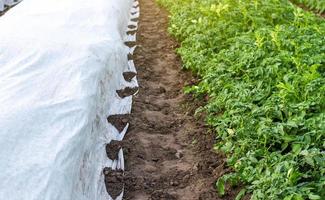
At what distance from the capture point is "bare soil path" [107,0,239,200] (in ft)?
10.5

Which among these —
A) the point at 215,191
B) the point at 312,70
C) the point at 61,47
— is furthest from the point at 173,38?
the point at 215,191

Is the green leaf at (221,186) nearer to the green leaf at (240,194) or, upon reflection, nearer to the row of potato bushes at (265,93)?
the row of potato bushes at (265,93)

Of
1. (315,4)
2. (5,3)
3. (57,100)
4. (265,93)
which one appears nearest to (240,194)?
(265,93)

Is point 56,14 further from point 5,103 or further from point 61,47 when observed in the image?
point 5,103

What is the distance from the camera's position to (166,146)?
3.80 metres

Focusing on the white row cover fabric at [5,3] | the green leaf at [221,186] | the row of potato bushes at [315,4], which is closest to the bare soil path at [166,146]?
the green leaf at [221,186]

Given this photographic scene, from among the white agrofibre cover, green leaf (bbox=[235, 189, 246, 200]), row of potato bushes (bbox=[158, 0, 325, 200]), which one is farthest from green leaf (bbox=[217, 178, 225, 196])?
the white agrofibre cover

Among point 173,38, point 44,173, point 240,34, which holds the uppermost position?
point 44,173

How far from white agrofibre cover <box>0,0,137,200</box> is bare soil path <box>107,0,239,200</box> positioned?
8.0 inches

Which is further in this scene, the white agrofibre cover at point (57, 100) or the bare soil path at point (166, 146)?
the bare soil path at point (166, 146)

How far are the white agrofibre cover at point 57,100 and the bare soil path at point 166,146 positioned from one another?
0.67 feet

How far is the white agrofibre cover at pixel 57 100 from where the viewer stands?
8.13ft

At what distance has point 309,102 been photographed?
122 inches

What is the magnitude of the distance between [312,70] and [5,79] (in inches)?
100
